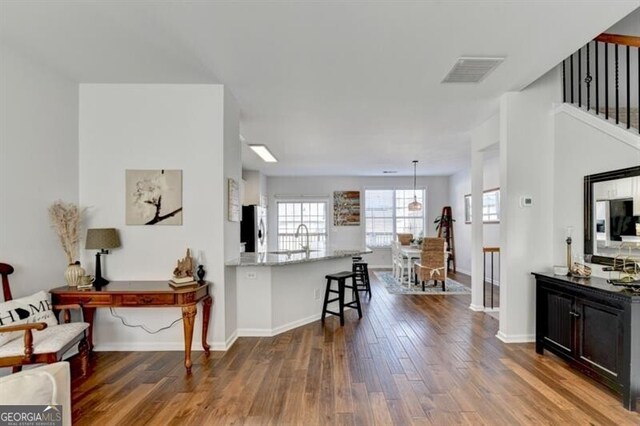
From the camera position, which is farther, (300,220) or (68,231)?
(300,220)

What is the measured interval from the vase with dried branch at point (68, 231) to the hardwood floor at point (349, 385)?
841mm

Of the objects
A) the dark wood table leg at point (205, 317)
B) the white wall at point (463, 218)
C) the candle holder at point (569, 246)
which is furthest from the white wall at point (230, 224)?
the white wall at point (463, 218)

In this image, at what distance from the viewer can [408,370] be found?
3016mm

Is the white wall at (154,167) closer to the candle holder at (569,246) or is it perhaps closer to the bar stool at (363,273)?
the bar stool at (363,273)

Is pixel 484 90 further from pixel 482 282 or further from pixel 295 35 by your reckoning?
pixel 482 282

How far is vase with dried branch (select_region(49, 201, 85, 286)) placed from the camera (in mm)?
3111

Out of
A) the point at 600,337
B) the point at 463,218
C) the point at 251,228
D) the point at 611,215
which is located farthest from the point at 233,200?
the point at 463,218

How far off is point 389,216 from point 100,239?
25.9 feet

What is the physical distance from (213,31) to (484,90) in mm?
2840

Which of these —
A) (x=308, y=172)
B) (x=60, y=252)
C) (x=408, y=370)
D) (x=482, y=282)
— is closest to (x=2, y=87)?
(x=60, y=252)

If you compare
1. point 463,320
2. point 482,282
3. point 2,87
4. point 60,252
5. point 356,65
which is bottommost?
point 463,320

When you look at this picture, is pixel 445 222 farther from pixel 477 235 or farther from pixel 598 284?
pixel 598 284

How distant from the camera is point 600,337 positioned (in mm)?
2646

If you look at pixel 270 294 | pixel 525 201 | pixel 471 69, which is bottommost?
pixel 270 294
